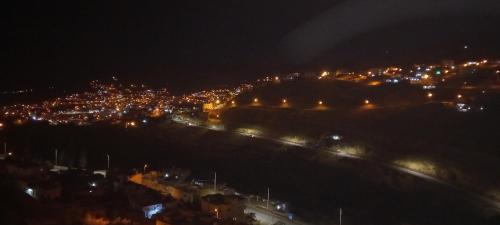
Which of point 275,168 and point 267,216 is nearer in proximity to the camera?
point 267,216

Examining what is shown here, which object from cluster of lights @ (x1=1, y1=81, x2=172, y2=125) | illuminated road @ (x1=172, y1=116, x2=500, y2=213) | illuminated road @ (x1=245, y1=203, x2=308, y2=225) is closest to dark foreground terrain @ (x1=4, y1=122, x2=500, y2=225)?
illuminated road @ (x1=172, y1=116, x2=500, y2=213)

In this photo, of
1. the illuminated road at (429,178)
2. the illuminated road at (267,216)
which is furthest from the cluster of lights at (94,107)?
the illuminated road at (267,216)

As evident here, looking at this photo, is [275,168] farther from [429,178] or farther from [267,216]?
[429,178]

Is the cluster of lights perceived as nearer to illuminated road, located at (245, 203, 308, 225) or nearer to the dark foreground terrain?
the dark foreground terrain

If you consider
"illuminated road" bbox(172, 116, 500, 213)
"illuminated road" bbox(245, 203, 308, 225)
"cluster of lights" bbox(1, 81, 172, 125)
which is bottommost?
"illuminated road" bbox(245, 203, 308, 225)

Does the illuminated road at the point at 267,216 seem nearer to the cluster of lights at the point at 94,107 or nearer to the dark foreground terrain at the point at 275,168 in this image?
the dark foreground terrain at the point at 275,168

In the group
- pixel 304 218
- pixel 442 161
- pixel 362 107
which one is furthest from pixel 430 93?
pixel 304 218

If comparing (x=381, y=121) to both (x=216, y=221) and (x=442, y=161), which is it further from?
(x=216, y=221)

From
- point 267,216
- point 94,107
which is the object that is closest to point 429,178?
point 267,216

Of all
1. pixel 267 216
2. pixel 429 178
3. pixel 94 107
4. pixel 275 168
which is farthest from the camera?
pixel 94 107

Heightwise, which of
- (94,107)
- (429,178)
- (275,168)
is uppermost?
(94,107)

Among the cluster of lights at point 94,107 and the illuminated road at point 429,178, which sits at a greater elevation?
the cluster of lights at point 94,107
